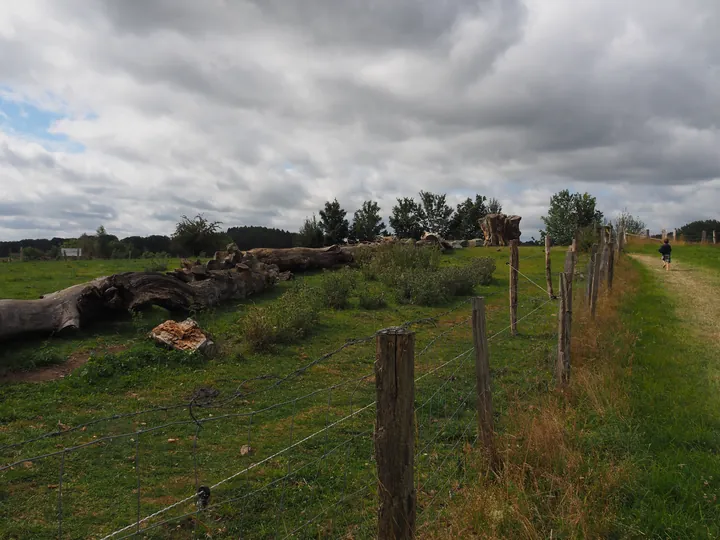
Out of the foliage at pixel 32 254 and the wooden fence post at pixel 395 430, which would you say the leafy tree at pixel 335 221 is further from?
the wooden fence post at pixel 395 430

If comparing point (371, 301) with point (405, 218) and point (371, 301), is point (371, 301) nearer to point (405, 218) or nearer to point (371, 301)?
point (371, 301)

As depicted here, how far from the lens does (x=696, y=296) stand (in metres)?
14.7

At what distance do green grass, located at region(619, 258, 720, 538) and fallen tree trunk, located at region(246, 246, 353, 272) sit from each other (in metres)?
13.0

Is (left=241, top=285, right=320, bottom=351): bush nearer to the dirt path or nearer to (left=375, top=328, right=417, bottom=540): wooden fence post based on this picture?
(left=375, top=328, right=417, bottom=540): wooden fence post

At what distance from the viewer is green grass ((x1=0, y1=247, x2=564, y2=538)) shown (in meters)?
4.12

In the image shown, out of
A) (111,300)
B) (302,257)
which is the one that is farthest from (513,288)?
(302,257)

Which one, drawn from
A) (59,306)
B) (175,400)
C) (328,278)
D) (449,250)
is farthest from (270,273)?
(449,250)

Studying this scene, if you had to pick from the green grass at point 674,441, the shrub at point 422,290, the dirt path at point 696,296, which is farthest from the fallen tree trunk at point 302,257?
the green grass at point 674,441

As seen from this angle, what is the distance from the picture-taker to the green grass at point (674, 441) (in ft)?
12.3

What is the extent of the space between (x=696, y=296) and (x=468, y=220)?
43375 mm

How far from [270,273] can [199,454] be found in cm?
1111

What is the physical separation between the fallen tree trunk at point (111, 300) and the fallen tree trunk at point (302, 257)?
5.40 m

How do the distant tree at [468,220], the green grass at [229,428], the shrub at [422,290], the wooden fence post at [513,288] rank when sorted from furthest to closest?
the distant tree at [468,220], the shrub at [422,290], the wooden fence post at [513,288], the green grass at [229,428]

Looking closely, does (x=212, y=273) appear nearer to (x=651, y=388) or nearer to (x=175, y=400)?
(x=175, y=400)
